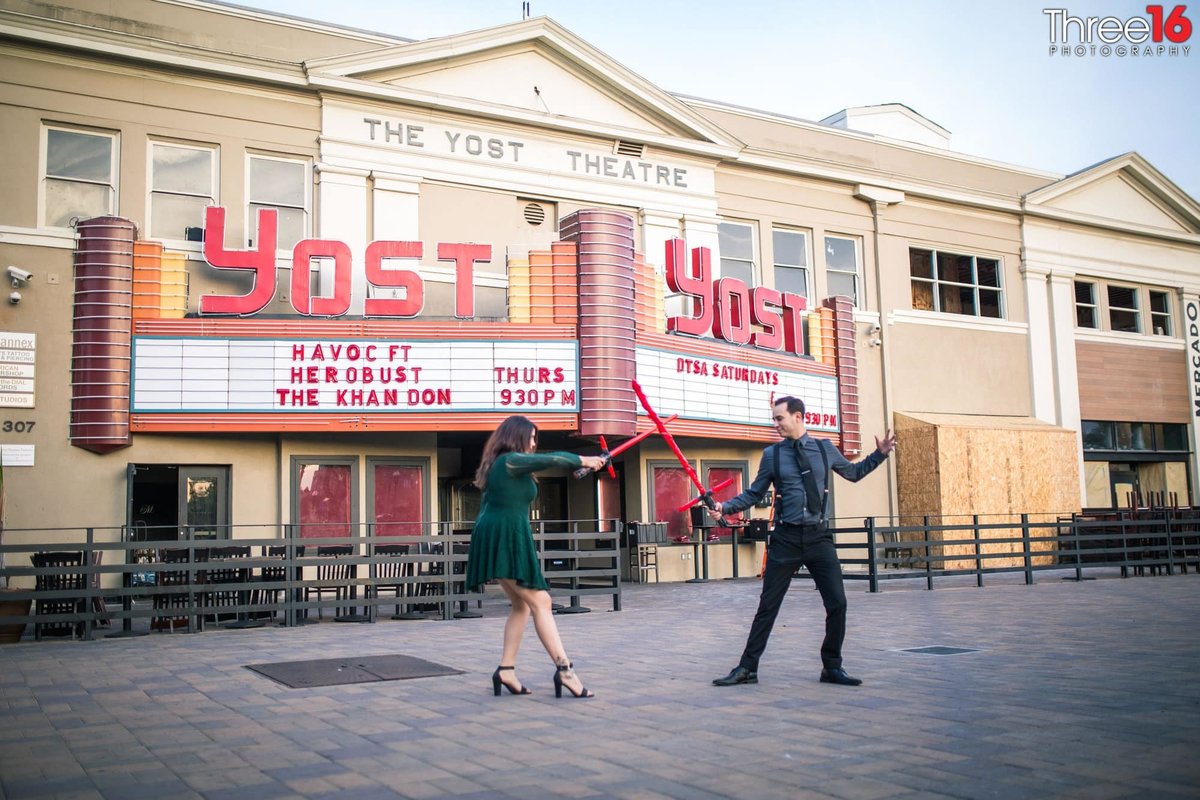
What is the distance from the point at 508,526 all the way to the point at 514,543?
14 cm

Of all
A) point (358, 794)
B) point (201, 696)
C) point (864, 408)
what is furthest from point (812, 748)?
point (864, 408)

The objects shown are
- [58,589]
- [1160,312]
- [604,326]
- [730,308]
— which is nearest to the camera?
[58,589]

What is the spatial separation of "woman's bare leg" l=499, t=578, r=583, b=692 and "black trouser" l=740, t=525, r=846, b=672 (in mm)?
1367

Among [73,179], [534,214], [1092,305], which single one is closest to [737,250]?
[534,214]

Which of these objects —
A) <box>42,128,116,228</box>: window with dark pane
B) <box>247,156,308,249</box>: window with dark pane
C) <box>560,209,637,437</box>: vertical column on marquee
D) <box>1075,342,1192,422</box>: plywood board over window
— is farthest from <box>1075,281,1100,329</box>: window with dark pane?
<box>42,128,116,228</box>: window with dark pane

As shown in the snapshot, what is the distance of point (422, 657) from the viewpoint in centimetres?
968

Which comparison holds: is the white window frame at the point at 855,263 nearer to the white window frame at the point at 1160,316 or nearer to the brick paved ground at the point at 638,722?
the white window frame at the point at 1160,316

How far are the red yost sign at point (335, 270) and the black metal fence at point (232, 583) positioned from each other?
4.05 meters

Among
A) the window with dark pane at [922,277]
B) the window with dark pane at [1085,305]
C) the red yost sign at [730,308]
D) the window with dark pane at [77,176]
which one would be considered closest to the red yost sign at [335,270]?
the window with dark pane at [77,176]

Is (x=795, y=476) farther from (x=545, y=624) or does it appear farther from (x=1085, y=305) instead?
(x=1085, y=305)

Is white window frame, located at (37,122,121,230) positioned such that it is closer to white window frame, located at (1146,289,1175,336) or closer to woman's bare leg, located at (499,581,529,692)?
woman's bare leg, located at (499,581,529,692)

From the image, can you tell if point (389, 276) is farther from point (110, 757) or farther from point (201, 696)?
point (110, 757)

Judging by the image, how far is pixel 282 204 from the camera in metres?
19.2

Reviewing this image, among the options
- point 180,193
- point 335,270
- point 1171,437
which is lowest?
point 1171,437
